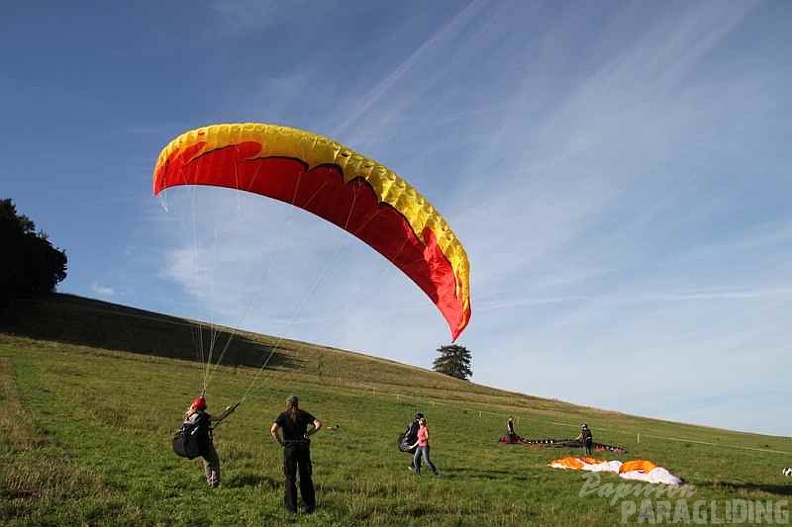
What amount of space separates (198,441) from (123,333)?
155 feet

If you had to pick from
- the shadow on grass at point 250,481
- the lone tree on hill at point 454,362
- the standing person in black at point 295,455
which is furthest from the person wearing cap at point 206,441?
the lone tree on hill at point 454,362

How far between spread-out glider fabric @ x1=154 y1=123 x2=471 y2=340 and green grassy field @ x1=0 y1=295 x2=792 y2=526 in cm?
416

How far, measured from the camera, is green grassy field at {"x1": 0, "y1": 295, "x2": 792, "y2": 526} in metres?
8.64

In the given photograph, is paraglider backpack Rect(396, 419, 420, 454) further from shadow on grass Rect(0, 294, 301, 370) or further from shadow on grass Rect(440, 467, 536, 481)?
shadow on grass Rect(0, 294, 301, 370)

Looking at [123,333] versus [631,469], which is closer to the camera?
[631,469]

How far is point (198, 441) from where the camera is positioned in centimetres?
978

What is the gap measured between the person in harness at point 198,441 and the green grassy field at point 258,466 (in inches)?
11.7

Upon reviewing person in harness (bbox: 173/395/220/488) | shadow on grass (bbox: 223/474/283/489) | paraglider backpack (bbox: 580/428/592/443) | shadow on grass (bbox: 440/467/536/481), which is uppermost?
paraglider backpack (bbox: 580/428/592/443)

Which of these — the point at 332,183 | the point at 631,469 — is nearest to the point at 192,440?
the point at 332,183

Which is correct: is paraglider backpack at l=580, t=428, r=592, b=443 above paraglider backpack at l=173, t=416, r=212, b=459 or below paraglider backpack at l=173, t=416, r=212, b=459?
above

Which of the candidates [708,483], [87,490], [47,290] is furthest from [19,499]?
[47,290]

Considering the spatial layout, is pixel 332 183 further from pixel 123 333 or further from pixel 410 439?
pixel 123 333

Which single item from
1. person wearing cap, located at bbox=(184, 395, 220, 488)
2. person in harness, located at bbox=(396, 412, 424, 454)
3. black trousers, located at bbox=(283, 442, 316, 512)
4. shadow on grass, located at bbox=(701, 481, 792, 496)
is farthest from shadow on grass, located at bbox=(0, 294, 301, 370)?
black trousers, located at bbox=(283, 442, 316, 512)

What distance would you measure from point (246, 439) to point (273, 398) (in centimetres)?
1404
